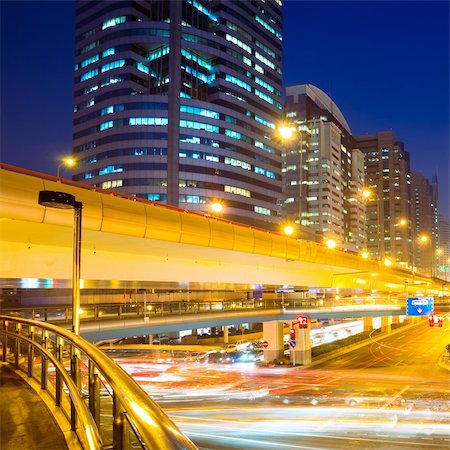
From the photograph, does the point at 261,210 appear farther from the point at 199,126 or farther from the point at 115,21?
the point at 115,21

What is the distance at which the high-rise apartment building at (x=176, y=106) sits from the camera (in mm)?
108750

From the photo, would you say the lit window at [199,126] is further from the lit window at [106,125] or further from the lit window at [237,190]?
the lit window at [106,125]

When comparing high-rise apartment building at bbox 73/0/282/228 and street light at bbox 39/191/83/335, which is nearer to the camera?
street light at bbox 39/191/83/335

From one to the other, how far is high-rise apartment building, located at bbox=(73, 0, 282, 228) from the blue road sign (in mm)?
65112

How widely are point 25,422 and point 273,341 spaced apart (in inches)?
1691

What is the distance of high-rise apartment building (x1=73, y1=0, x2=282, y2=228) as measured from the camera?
357 feet

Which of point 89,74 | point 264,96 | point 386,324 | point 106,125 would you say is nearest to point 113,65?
point 89,74

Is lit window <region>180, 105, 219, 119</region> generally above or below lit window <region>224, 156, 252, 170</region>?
above

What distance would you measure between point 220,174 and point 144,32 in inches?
1433

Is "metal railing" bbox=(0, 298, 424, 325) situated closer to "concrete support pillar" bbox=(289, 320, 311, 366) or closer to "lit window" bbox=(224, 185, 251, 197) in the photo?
"concrete support pillar" bbox=(289, 320, 311, 366)

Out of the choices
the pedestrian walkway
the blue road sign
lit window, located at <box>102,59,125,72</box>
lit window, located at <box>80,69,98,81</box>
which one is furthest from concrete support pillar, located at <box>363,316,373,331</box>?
the pedestrian walkway

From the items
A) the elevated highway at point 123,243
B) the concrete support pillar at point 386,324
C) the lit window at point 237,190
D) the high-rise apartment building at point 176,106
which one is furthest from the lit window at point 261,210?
the elevated highway at point 123,243

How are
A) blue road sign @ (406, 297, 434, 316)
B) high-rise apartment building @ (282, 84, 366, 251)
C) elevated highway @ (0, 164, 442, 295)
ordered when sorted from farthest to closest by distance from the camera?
high-rise apartment building @ (282, 84, 366, 251)
blue road sign @ (406, 297, 434, 316)
elevated highway @ (0, 164, 442, 295)

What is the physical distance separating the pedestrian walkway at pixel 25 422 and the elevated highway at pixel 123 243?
37.1 feet
